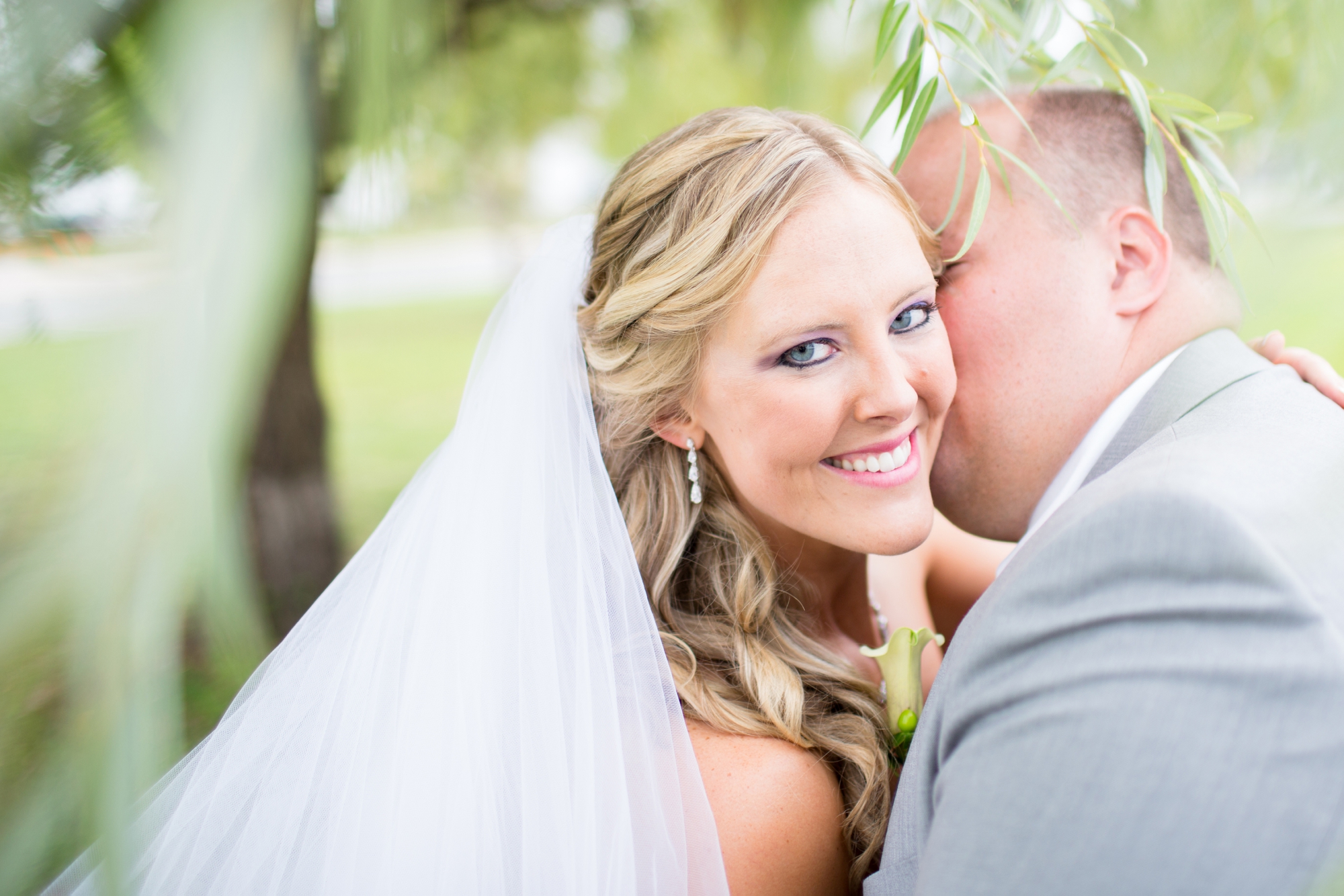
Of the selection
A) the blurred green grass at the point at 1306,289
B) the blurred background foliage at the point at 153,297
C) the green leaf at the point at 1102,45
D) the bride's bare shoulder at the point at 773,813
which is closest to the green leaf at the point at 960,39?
the green leaf at the point at 1102,45

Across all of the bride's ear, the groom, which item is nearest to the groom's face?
the groom

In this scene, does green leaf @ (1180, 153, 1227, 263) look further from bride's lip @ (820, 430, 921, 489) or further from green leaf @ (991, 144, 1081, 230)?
bride's lip @ (820, 430, 921, 489)

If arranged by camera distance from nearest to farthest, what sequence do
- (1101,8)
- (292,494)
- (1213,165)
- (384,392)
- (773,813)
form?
(1101,8) → (773,813) → (1213,165) → (292,494) → (384,392)

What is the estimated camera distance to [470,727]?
4.72 feet

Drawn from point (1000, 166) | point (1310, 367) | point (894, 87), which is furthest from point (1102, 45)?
point (1310, 367)

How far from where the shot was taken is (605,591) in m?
1.62

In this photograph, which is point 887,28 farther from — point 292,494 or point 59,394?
point 292,494

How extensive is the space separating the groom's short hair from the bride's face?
1.57ft

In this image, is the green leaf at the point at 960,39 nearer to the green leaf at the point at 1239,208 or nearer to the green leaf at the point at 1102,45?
the green leaf at the point at 1102,45

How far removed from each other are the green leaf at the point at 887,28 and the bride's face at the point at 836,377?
10.3 inches

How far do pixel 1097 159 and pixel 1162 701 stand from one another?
1.43m

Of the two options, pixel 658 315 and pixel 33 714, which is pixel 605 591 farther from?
pixel 33 714

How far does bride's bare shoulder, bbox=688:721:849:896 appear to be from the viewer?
1438 millimetres

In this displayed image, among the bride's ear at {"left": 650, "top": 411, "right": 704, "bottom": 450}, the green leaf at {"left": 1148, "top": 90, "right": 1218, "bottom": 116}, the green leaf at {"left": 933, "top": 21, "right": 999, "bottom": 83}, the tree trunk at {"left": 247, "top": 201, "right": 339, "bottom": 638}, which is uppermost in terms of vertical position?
the green leaf at {"left": 933, "top": 21, "right": 999, "bottom": 83}
